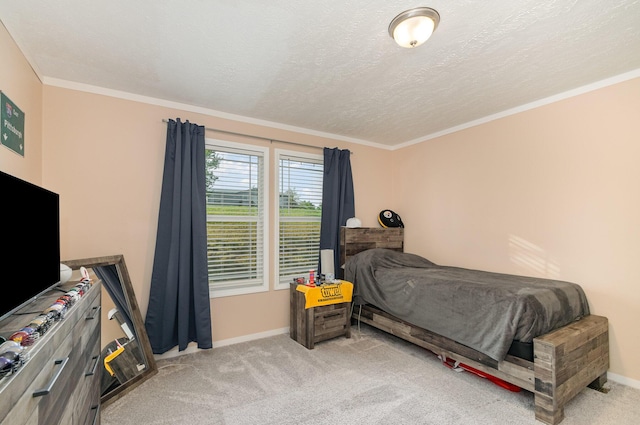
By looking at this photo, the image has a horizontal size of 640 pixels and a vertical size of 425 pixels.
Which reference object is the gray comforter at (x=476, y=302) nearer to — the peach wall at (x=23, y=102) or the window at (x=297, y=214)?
the window at (x=297, y=214)

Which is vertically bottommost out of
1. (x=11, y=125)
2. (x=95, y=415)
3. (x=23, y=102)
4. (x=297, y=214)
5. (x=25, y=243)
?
(x=95, y=415)

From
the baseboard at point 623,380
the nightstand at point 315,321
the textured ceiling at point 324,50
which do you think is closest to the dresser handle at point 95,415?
the nightstand at point 315,321

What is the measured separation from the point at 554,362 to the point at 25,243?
2989mm

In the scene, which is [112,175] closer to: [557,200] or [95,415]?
[95,415]

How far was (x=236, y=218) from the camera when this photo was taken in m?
3.51

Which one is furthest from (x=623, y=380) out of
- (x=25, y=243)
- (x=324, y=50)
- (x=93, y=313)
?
(x=25, y=243)

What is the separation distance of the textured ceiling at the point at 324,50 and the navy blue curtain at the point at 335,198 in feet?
3.18

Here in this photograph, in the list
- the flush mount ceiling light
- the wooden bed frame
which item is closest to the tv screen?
the flush mount ceiling light

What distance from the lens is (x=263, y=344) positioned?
3318 mm

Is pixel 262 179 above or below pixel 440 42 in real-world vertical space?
below

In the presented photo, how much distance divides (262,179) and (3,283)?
8.93ft

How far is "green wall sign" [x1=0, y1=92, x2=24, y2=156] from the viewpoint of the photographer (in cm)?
184

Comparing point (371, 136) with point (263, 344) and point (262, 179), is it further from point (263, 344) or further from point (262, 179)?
point (263, 344)

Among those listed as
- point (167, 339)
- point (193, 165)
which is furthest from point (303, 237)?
point (167, 339)
